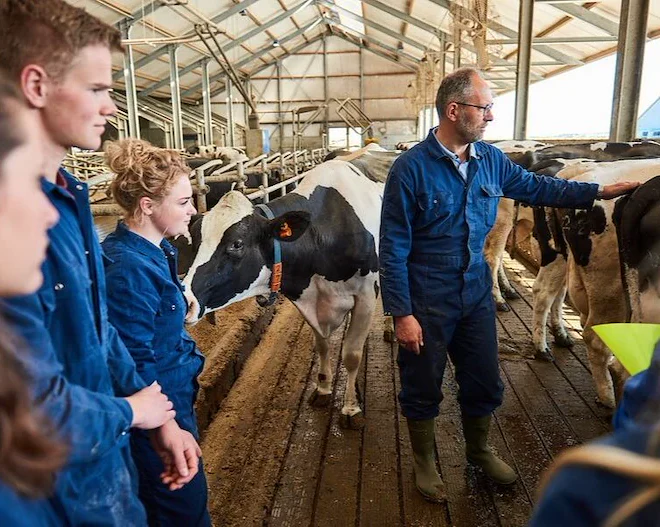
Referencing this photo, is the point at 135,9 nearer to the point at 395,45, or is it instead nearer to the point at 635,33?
the point at 635,33

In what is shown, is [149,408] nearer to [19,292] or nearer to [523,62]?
[19,292]

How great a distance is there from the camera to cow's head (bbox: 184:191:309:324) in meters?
2.79

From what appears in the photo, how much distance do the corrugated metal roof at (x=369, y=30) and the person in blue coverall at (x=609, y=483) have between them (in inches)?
252

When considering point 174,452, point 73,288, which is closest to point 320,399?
point 174,452

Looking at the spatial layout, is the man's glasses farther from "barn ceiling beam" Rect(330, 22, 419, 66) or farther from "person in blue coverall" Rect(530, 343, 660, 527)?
"barn ceiling beam" Rect(330, 22, 419, 66)

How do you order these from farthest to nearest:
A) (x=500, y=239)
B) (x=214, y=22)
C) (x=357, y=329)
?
(x=214, y=22) → (x=500, y=239) → (x=357, y=329)

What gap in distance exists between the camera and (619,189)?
2432 mm

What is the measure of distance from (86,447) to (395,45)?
81.3 feet

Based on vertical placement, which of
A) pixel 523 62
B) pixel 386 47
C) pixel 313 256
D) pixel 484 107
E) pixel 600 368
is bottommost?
pixel 600 368

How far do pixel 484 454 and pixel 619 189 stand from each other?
137cm

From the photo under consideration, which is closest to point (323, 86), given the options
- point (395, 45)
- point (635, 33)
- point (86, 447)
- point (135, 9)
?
point (395, 45)

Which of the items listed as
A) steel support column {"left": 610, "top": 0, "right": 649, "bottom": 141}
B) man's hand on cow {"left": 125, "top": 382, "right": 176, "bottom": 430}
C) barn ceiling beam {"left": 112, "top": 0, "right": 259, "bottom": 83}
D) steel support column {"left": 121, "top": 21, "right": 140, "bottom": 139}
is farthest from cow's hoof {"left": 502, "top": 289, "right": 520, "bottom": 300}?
barn ceiling beam {"left": 112, "top": 0, "right": 259, "bottom": 83}

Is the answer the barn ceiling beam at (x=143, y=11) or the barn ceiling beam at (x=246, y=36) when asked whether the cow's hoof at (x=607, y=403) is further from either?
the barn ceiling beam at (x=246, y=36)

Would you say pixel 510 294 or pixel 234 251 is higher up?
pixel 234 251
